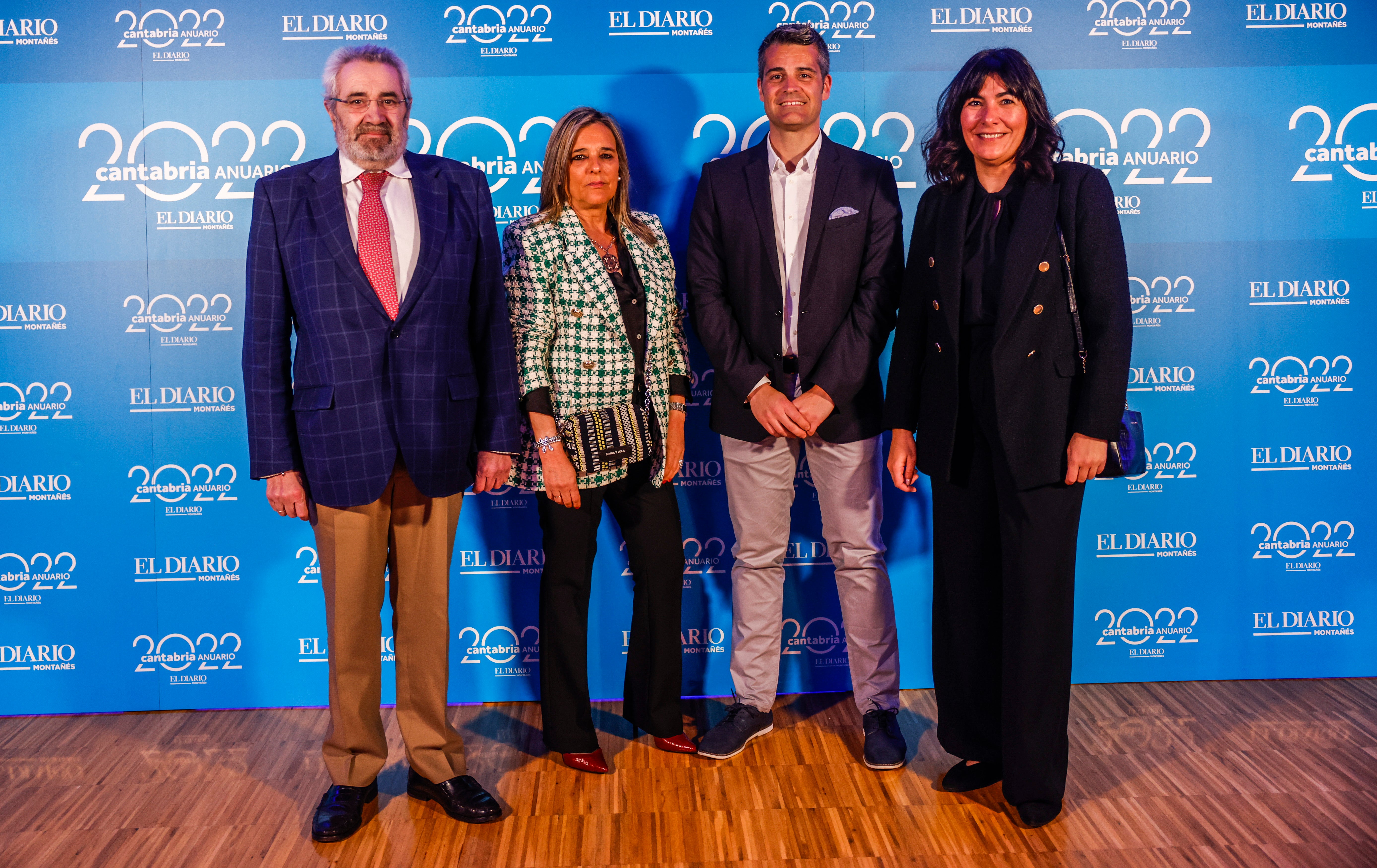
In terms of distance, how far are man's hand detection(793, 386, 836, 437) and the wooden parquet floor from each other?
1096 millimetres

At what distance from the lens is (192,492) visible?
3.22 meters

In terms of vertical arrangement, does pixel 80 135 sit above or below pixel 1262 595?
above

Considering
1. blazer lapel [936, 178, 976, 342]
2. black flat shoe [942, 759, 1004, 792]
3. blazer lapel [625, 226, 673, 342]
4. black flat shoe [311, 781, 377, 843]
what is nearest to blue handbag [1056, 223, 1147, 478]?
blazer lapel [936, 178, 976, 342]

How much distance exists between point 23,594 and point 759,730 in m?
2.76

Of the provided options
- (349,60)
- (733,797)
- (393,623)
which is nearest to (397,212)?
(349,60)

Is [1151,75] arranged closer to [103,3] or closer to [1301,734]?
[1301,734]

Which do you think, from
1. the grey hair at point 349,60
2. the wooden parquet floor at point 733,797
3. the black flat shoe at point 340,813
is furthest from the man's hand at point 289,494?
the grey hair at point 349,60

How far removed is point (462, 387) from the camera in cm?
241

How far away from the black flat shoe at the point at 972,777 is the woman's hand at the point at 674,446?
124cm

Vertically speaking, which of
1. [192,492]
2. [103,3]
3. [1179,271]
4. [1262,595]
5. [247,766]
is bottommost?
[247,766]

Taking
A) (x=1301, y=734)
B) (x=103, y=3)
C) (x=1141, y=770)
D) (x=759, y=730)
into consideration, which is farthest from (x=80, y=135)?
(x=1301, y=734)

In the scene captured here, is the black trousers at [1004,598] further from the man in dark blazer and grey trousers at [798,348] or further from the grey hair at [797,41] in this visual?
the grey hair at [797,41]

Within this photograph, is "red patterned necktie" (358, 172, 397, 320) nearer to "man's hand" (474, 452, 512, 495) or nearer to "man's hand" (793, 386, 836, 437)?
"man's hand" (474, 452, 512, 495)

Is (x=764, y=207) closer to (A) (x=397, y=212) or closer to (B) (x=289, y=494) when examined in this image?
(A) (x=397, y=212)
